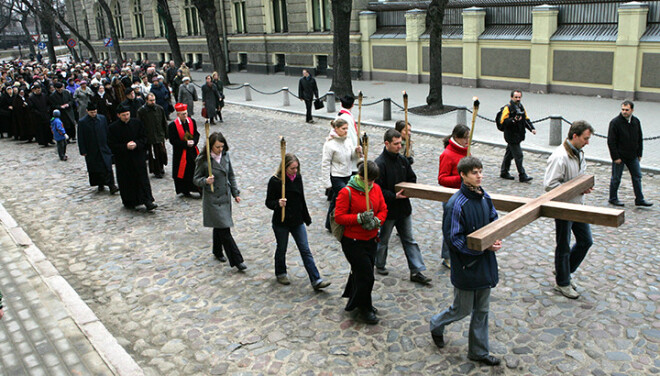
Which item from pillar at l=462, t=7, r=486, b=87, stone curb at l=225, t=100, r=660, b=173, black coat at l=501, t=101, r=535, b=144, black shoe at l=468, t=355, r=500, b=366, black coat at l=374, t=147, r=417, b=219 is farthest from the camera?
pillar at l=462, t=7, r=486, b=87

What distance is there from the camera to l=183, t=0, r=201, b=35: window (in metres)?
40.8

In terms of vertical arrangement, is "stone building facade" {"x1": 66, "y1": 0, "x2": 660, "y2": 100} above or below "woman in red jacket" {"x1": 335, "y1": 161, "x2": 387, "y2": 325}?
above

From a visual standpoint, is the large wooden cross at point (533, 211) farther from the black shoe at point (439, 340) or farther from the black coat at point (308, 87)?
the black coat at point (308, 87)

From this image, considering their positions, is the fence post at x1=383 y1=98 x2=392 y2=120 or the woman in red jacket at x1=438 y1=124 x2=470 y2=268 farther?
the fence post at x1=383 y1=98 x2=392 y2=120

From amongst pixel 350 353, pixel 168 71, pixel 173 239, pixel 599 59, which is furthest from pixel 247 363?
pixel 168 71

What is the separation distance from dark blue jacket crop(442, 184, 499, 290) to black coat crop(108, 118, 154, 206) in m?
6.80

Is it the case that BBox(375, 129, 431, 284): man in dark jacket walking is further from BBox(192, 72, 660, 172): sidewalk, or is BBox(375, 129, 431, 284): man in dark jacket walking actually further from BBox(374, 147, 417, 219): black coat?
BBox(192, 72, 660, 172): sidewalk

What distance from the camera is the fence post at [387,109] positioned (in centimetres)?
1792

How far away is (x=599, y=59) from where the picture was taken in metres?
19.5

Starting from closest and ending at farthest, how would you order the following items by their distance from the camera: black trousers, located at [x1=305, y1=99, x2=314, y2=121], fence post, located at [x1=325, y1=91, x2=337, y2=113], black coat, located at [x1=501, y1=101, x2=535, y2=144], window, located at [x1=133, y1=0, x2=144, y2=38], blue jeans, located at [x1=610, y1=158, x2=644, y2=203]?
1. blue jeans, located at [x1=610, y1=158, x2=644, y2=203]
2. black coat, located at [x1=501, y1=101, x2=535, y2=144]
3. black trousers, located at [x1=305, y1=99, x2=314, y2=121]
4. fence post, located at [x1=325, y1=91, x2=337, y2=113]
5. window, located at [x1=133, y1=0, x2=144, y2=38]

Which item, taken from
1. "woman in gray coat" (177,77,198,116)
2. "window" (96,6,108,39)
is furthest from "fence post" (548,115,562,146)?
"window" (96,6,108,39)

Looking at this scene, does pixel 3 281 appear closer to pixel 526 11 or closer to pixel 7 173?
pixel 7 173

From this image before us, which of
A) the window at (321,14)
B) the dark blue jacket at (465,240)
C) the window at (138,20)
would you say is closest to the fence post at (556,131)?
the dark blue jacket at (465,240)

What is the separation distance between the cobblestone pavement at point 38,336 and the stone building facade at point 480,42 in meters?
17.6
